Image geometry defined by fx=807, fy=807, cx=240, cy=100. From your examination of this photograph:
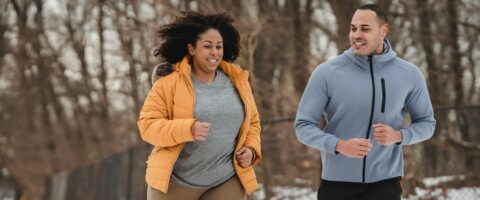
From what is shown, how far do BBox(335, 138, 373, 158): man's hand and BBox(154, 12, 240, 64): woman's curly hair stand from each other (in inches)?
39.2

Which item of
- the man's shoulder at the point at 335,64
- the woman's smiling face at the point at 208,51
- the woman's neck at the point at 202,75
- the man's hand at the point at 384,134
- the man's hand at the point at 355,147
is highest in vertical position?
the woman's smiling face at the point at 208,51

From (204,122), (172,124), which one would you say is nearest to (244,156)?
(204,122)

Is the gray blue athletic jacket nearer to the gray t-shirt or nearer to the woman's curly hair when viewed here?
the gray t-shirt

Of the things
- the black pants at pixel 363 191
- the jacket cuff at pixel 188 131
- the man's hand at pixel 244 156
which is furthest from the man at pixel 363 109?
the jacket cuff at pixel 188 131

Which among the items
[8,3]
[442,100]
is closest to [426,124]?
Result: [442,100]

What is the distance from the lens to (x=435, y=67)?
52.5 feet

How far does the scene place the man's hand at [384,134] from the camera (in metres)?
4.16

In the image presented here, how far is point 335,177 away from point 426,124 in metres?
0.61

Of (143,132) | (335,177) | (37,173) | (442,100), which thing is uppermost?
(143,132)

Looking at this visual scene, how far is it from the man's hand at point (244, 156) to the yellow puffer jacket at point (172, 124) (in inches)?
1.2

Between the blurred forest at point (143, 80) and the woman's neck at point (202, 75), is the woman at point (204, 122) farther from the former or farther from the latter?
the blurred forest at point (143, 80)

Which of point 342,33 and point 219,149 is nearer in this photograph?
point 219,149

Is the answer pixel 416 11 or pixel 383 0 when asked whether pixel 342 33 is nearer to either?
pixel 383 0

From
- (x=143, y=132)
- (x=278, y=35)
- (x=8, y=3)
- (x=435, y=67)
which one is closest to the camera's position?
(x=143, y=132)
